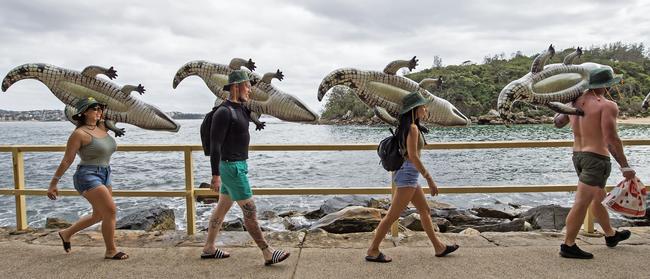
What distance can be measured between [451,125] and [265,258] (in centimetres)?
231

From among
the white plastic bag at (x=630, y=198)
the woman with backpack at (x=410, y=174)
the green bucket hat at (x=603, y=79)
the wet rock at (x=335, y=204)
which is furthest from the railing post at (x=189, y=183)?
the wet rock at (x=335, y=204)

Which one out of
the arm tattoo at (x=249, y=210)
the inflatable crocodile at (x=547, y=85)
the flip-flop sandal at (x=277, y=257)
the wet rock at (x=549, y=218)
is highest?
the inflatable crocodile at (x=547, y=85)

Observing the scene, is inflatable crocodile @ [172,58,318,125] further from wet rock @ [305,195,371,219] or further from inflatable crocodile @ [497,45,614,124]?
wet rock @ [305,195,371,219]

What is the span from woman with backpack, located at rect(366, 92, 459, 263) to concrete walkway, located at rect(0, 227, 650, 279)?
0.14 meters

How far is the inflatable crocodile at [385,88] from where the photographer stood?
4.66 metres

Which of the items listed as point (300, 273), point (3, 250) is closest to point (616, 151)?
point (300, 273)

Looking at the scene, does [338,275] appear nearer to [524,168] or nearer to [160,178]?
[160,178]

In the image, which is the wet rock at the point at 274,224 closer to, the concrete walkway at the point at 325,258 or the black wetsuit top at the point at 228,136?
the concrete walkway at the point at 325,258

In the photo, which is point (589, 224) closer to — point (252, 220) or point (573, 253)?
point (573, 253)

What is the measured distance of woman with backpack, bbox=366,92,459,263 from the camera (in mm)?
3811

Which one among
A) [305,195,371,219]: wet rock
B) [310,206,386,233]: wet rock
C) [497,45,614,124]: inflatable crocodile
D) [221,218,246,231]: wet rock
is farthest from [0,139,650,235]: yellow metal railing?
[305,195,371,219]: wet rock

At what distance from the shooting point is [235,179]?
153 inches

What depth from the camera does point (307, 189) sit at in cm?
489

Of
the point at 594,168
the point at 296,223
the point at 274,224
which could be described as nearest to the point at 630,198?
the point at 594,168
